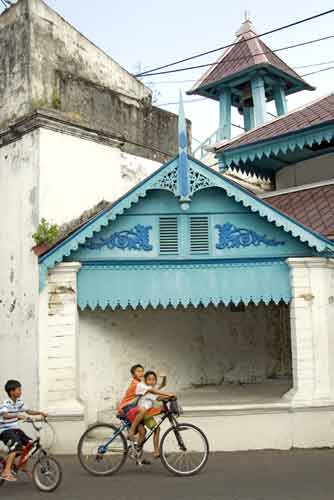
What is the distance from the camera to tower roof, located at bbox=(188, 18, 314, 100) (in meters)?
16.8

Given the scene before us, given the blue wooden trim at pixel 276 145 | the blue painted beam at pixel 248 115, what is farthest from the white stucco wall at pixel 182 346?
the blue painted beam at pixel 248 115

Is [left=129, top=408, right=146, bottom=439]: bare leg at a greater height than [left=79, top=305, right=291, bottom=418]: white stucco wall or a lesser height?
lesser

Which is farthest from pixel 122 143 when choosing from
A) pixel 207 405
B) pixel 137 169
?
pixel 207 405

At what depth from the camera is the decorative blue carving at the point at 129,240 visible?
27.6 feet

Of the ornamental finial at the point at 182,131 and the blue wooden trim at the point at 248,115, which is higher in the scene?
the blue wooden trim at the point at 248,115

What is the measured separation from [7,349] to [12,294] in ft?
2.82

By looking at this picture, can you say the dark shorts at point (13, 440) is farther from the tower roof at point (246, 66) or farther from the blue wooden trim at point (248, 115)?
the blue wooden trim at point (248, 115)

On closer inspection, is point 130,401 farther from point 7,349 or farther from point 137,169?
point 137,169

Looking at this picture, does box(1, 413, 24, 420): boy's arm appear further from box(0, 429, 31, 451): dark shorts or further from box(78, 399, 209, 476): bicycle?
box(78, 399, 209, 476): bicycle

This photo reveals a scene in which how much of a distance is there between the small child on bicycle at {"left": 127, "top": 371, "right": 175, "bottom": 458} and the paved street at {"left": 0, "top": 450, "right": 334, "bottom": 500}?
0.50 metres

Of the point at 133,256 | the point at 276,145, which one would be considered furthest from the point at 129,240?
the point at 276,145

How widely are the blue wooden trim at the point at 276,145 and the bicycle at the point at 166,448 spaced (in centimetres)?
538

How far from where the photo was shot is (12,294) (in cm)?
891

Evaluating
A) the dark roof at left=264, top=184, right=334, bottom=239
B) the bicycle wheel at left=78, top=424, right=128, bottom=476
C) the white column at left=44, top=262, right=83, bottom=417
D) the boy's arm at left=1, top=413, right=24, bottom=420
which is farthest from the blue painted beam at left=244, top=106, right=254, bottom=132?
the boy's arm at left=1, top=413, right=24, bottom=420
